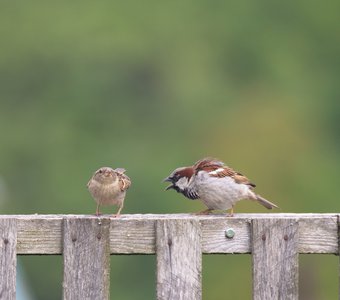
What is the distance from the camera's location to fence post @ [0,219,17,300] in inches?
271

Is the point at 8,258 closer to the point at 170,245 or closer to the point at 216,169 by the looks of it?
the point at 170,245

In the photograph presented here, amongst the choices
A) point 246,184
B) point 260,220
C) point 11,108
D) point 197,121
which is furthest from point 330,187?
point 260,220

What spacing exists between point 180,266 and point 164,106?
126 ft

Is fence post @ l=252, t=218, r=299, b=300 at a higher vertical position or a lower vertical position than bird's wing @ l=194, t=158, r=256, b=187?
lower

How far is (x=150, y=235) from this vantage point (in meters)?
6.96

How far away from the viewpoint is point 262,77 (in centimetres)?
4988

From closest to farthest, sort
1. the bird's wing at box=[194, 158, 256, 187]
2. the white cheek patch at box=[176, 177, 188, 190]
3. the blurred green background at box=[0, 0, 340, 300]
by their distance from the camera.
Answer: the bird's wing at box=[194, 158, 256, 187] → the white cheek patch at box=[176, 177, 188, 190] → the blurred green background at box=[0, 0, 340, 300]

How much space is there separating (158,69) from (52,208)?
434 inches

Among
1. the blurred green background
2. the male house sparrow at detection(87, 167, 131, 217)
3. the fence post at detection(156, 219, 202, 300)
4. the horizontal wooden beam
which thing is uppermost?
the blurred green background

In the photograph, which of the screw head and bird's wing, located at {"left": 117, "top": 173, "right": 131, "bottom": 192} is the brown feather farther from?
the screw head

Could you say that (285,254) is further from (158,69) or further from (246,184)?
(158,69)

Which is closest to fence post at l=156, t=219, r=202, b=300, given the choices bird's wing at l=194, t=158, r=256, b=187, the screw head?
the screw head

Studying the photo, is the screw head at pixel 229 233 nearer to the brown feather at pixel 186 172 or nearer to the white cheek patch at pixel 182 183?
the brown feather at pixel 186 172

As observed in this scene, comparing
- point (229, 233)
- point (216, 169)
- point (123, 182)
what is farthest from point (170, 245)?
point (216, 169)
